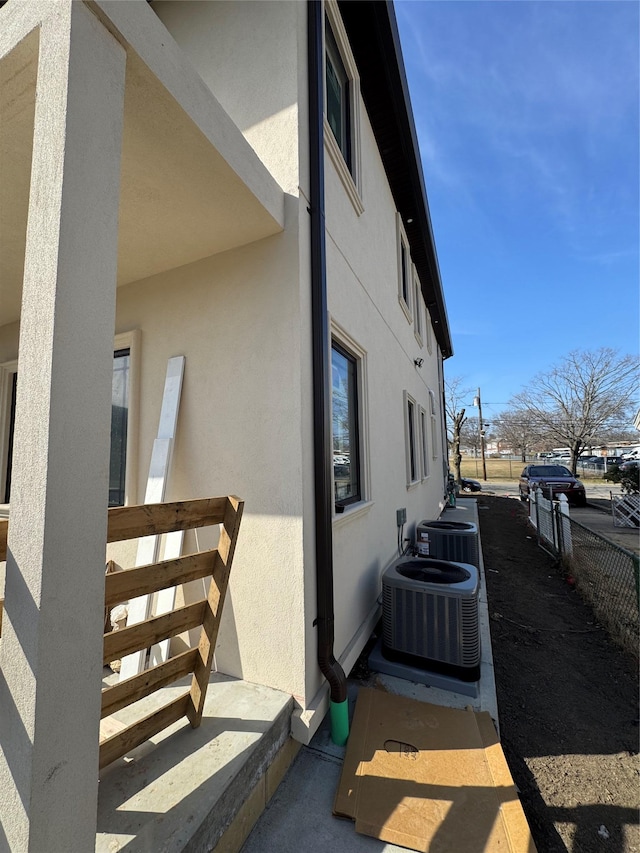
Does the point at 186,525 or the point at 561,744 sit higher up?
the point at 186,525

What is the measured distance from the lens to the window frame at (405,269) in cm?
631

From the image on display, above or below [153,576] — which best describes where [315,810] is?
below

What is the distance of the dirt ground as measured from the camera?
1.93m

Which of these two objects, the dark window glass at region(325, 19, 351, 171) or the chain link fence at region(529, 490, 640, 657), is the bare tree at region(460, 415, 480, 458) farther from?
the dark window glass at region(325, 19, 351, 171)

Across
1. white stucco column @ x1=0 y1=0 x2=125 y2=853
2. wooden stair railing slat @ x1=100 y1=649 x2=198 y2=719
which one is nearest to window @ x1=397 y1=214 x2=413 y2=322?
white stucco column @ x1=0 y1=0 x2=125 y2=853

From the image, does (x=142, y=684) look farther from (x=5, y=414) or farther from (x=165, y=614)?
(x=5, y=414)

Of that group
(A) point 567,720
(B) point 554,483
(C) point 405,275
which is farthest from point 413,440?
(B) point 554,483

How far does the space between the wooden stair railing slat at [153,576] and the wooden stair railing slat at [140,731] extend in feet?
2.18

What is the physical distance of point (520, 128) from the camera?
598 centimetres

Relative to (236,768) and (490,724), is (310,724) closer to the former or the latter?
(236,768)

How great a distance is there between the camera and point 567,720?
8.95 ft

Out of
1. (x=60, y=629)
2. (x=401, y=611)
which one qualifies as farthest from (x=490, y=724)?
(x=60, y=629)

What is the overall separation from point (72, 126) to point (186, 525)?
154 cm

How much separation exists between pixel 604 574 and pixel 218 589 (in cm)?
510
